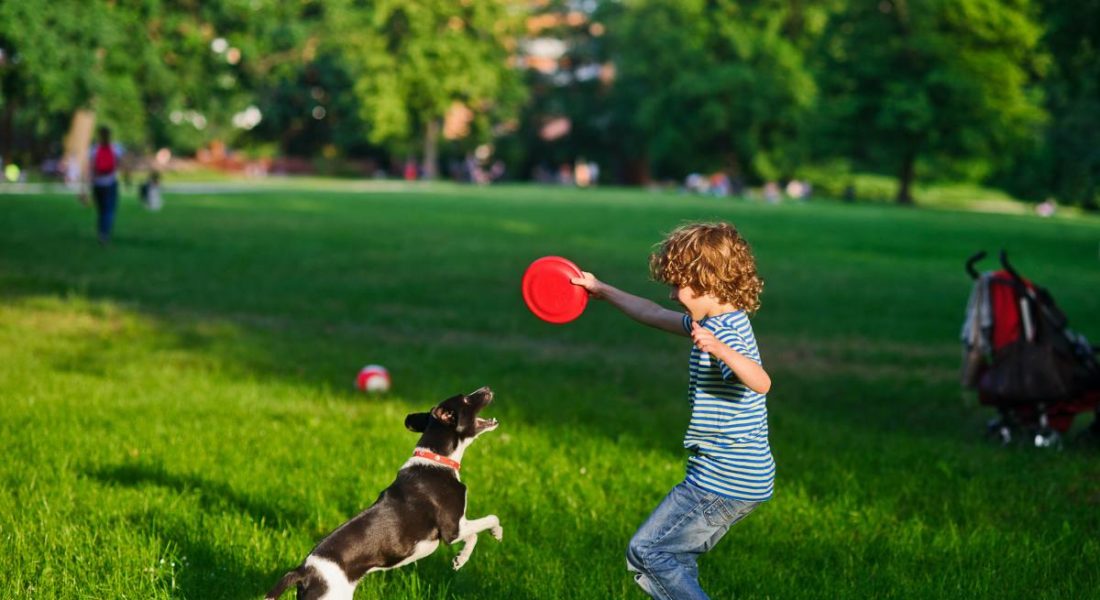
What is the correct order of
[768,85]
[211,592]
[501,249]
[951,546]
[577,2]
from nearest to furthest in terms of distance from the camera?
[211,592] < [951,546] < [501,249] < [768,85] < [577,2]

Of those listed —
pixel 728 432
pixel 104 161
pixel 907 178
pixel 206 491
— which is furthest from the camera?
pixel 907 178

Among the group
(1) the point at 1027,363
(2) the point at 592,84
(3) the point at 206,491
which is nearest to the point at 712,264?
(3) the point at 206,491

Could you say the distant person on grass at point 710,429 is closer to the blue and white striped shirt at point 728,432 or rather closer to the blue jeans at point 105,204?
the blue and white striped shirt at point 728,432

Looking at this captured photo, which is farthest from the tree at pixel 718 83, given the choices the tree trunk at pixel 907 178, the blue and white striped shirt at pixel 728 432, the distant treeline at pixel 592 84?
the blue and white striped shirt at pixel 728 432

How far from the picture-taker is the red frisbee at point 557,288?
436cm

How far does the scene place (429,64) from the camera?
8369 centimetres

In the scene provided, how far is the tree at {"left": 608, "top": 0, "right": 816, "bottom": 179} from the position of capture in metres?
76.9

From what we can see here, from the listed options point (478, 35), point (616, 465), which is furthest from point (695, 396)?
point (478, 35)

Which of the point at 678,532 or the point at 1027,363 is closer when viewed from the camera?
the point at 678,532

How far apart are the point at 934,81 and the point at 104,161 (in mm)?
49555

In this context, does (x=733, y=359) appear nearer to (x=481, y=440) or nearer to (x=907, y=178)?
(x=481, y=440)

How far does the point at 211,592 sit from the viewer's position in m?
4.80

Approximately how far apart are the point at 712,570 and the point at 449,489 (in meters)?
1.57

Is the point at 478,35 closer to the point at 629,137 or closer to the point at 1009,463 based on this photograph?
the point at 629,137
